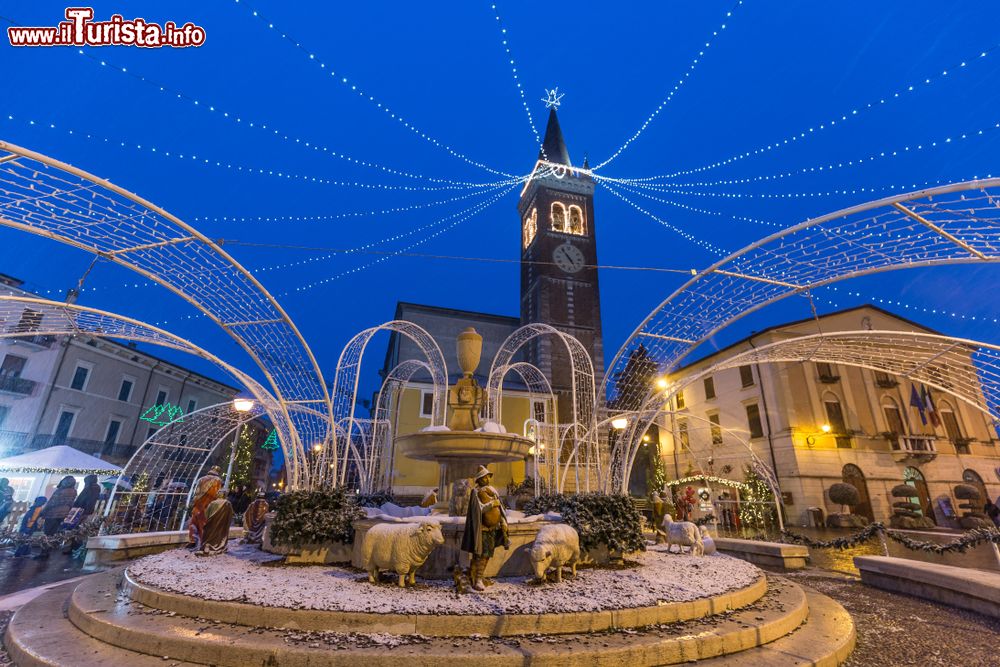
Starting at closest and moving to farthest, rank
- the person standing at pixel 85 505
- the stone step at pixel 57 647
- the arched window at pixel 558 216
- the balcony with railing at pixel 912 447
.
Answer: the stone step at pixel 57 647, the person standing at pixel 85 505, the balcony with railing at pixel 912 447, the arched window at pixel 558 216

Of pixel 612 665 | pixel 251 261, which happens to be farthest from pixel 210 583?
pixel 251 261

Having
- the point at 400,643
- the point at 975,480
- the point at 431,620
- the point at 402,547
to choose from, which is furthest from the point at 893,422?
the point at 400,643

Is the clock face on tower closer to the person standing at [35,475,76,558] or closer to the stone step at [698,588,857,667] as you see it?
the person standing at [35,475,76,558]

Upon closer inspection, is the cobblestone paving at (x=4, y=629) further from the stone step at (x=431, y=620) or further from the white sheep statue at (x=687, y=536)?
the white sheep statue at (x=687, y=536)

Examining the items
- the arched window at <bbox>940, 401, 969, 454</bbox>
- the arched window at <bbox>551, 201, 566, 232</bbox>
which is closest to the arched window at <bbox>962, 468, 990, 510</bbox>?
the arched window at <bbox>940, 401, 969, 454</bbox>

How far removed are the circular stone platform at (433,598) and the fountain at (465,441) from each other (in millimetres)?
2677

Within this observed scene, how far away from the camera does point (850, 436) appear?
88.3 ft

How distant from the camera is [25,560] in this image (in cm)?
1129

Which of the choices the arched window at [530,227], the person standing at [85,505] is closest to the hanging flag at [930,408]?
the arched window at [530,227]

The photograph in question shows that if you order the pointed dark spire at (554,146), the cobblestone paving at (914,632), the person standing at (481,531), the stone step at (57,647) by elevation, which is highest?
the pointed dark spire at (554,146)

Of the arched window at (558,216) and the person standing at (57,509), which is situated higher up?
the arched window at (558,216)

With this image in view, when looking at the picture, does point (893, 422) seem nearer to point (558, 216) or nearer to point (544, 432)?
point (544, 432)

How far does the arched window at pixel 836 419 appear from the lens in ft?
88.1

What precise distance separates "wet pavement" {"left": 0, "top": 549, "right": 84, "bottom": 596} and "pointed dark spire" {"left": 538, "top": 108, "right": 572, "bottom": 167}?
41716 mm
